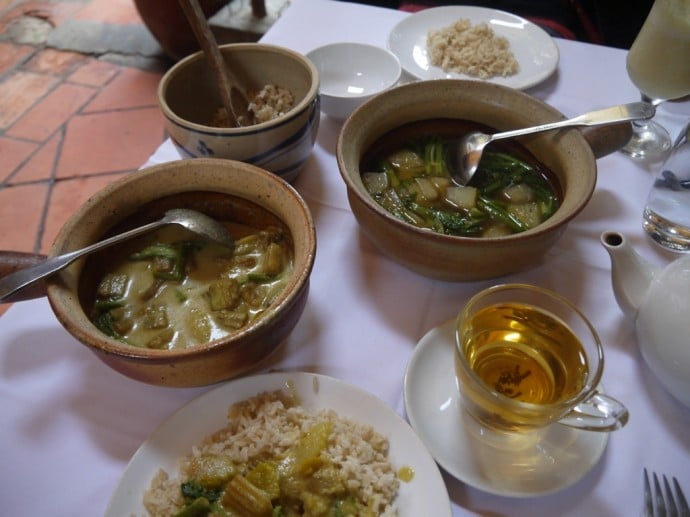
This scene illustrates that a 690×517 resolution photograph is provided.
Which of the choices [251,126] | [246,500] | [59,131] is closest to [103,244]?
[251,126]

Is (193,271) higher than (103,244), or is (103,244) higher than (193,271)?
(103,244)

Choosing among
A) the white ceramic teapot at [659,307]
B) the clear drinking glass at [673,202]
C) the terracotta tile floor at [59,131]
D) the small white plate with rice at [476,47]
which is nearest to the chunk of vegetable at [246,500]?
the white ceramic teapot at [659,307]

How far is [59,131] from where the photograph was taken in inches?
111

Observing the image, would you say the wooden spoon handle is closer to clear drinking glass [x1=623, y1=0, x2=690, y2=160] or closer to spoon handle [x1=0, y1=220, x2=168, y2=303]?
spoon handle [x1=0, y1=220, x2=168, y2=303]

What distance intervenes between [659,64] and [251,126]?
0.99 m

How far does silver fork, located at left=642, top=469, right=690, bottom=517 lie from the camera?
0.75 metres

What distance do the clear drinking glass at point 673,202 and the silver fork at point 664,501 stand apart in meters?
0.52

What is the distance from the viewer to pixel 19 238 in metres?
2.32

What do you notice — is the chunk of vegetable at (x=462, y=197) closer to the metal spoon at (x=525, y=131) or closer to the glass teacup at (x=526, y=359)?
the metal spoon at (x=525, y=131)

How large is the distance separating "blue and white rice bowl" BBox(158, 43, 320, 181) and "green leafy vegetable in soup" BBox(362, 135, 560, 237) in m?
0.17

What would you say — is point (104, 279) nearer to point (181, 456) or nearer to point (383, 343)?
point (181, 456)

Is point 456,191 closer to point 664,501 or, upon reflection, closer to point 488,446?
point 488,446

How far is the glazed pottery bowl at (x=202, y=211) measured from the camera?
0.78 metres

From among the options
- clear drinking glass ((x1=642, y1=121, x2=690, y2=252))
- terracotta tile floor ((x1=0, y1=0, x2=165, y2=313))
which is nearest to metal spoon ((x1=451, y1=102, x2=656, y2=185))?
clear drinking glass ((x1=642, y1=121, x2=690, y2=252))
